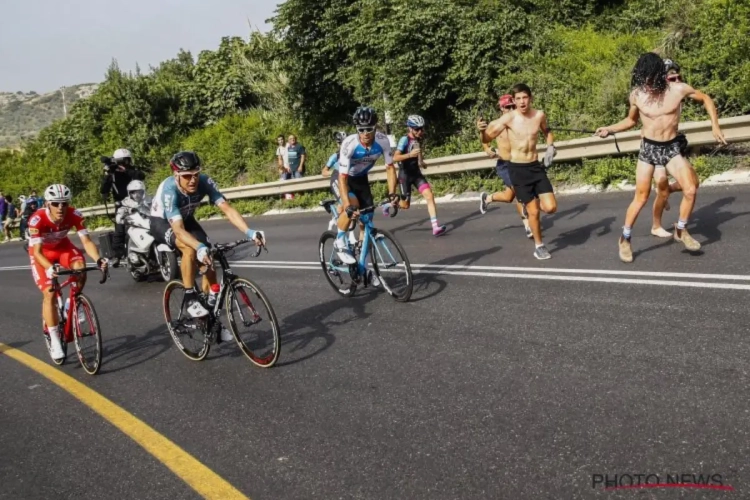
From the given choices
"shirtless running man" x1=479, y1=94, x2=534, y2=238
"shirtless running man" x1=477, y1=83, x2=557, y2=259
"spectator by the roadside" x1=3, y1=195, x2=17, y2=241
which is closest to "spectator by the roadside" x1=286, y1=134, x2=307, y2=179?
"shirtless running man" x1=479, y1=94, x2=534, y2=238

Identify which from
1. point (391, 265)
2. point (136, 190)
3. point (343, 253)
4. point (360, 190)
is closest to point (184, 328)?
point (343, 253)

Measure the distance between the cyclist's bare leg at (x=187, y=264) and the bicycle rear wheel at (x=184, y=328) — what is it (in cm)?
12

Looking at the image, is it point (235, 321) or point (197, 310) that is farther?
point (197, 310)

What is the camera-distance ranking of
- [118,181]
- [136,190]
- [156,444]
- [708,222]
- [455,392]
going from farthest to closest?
[118,181] → [136,190] → [708,222] → [455,392] → [156,444]

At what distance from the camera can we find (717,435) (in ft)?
12.1

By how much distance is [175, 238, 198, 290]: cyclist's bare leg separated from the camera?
21.4 ft

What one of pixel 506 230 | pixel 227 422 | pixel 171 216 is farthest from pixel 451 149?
pixel 227 422

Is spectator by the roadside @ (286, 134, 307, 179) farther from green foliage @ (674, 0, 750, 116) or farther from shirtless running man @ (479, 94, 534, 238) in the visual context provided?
shirtless running man @ (479, 94, 534, 238)

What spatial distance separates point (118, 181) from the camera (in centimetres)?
1270

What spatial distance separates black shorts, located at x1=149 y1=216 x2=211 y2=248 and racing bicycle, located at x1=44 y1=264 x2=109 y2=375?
66 centimetres

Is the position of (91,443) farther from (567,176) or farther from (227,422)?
(567,176)

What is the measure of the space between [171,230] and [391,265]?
2322mm

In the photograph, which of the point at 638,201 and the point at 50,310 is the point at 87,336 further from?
the point at 638,201

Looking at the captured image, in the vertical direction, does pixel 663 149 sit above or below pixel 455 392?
above
